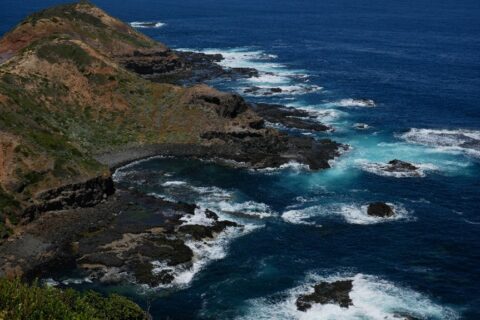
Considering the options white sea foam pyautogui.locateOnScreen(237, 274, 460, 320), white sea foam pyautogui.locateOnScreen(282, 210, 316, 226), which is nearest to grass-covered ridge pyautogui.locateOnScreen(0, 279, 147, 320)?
white sea foam pyautogui.locateOnScreen(237, 274, 460, 320)

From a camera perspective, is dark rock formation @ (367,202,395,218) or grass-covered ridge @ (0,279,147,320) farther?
dark rock formation @ (367,202,395,218)

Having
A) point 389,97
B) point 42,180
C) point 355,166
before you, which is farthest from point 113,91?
point 389,97

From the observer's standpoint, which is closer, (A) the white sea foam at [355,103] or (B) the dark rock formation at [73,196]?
(B) the dark rock formation at [73,196]

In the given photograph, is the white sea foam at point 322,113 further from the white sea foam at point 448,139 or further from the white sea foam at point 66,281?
the white sea foam at point 66,281

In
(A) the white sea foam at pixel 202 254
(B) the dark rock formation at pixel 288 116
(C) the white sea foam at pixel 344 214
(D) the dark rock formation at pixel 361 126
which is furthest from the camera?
(D) the dark rock formation at pixel 361 126

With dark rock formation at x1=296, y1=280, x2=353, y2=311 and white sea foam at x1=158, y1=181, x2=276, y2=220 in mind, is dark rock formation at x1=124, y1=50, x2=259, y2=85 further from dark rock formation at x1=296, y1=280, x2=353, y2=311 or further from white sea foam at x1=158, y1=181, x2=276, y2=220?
dark rock formation at x1=296, y1=280, x2=353, y2=311

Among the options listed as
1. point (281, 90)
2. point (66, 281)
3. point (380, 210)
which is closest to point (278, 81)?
point (281, 90)

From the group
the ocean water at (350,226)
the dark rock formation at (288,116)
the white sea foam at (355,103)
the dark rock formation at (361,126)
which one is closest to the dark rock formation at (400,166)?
the ocean water at (350,226)
